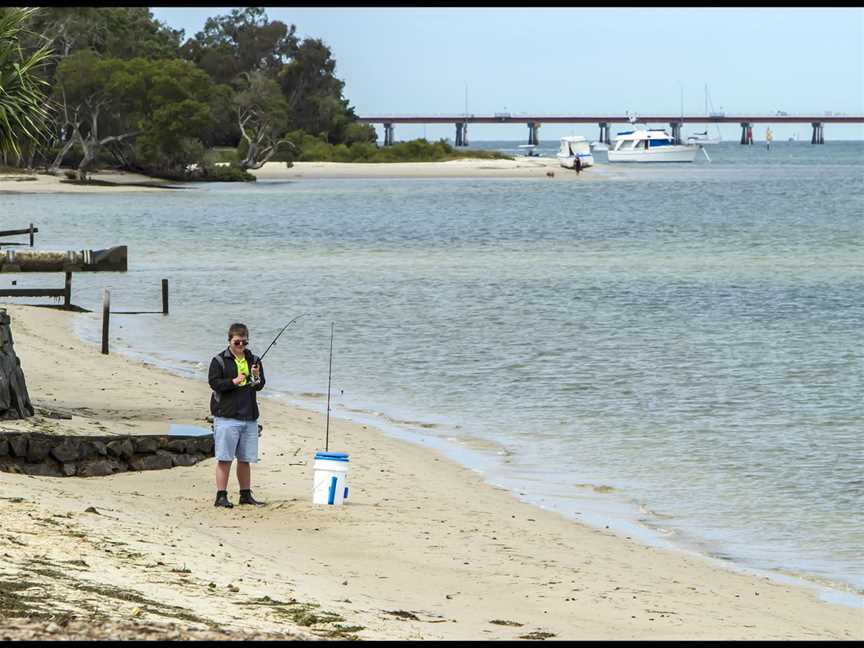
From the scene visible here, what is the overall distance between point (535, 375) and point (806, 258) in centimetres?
2797

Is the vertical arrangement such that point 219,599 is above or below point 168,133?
below

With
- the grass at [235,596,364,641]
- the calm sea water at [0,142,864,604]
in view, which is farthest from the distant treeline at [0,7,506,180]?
the grass at [235,596,364,641]

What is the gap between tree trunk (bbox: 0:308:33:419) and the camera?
13344 mm

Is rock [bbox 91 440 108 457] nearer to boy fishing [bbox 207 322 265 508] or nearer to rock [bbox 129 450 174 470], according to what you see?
rock [bbox 129 450 174 470]

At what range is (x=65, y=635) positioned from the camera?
6637 mm

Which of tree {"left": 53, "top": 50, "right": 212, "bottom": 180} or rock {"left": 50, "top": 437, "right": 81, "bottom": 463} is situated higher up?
tree {"left": 53, "top": 50, "right": 212, "bottom": 180}

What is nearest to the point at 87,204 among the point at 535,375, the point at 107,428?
the point at 535,375

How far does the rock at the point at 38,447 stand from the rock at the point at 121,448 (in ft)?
2.17

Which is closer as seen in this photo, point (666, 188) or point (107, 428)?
point (107, 428)

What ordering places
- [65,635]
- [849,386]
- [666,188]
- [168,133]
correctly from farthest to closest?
1. [666,188]
2. [168,133]
3. [849,386]
4. [65,635]

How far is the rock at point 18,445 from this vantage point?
12734 mm

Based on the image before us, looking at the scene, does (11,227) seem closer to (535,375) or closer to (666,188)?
(535,375)

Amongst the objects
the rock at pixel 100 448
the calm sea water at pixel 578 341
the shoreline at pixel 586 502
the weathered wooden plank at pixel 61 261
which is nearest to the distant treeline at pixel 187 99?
the calm sea water at pixel 578 341

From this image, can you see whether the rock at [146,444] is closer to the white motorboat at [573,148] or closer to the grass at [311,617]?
the grass at [311,617]
